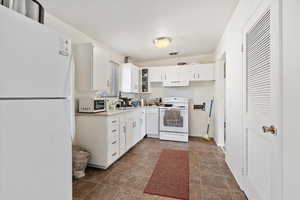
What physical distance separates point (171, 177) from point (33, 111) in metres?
1.97

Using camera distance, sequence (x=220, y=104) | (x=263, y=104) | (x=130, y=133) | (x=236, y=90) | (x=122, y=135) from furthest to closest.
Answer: (x=220, y=104) < (x=130, y=133) < (x=122, y=135) < (x=236, y=90) < (x=263, y=104)

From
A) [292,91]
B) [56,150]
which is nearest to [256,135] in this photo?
[292,91]

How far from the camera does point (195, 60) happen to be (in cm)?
428

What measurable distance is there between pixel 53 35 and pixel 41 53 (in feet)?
0.48

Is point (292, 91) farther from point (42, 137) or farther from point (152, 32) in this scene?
point (152, 32)

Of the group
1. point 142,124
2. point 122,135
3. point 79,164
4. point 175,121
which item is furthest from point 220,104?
point 79,164

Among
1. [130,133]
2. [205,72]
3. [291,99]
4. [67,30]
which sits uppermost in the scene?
[67,30]

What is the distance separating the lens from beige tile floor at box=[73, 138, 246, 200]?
5.52ft

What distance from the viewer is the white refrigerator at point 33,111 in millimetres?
638

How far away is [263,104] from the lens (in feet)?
4.23

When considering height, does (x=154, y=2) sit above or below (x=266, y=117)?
above

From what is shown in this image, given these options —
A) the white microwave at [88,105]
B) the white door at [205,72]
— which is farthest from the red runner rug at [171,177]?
the white door at [205,72]

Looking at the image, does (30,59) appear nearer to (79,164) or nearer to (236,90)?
(79,164)

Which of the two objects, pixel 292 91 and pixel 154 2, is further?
pixel 154 2
